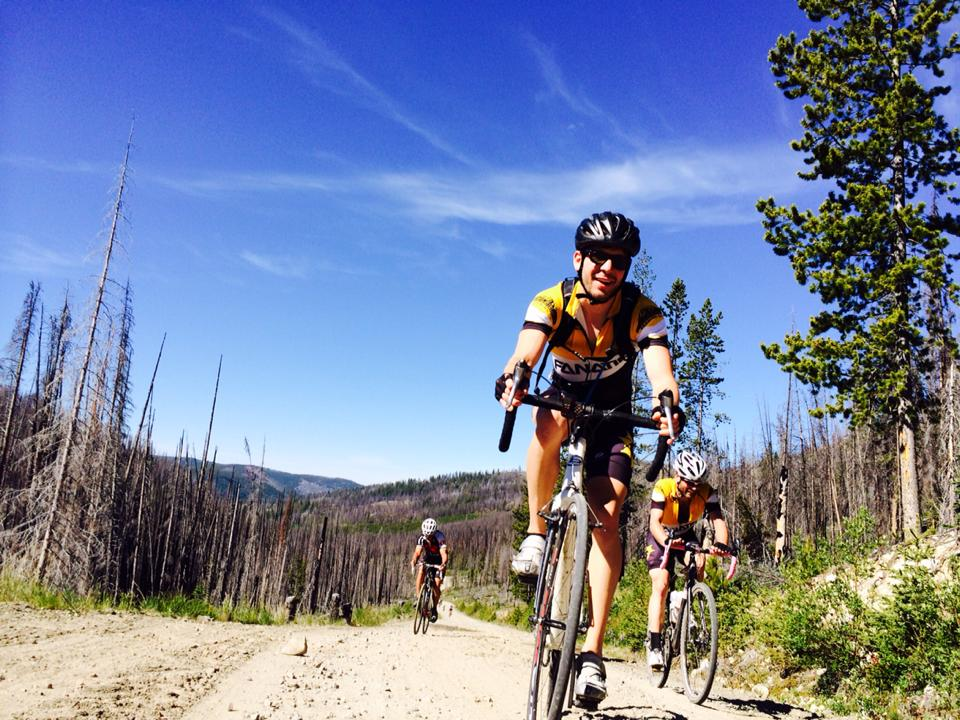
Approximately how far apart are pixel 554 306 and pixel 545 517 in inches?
56.7

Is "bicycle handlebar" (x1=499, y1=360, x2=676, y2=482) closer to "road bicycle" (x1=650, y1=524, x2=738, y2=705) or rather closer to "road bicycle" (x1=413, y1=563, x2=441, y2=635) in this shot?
"road bicycle" (x1=650, y1=524, x2=738, y2=705)

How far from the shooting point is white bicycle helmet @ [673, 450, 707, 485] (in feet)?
26.8

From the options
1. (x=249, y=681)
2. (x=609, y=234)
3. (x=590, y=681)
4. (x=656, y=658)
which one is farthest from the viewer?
(x=656, y=658)

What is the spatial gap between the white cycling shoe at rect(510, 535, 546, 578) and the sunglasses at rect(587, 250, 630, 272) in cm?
192

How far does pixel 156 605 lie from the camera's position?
15.3 meters

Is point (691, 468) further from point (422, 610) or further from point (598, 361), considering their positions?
point (422, 610)

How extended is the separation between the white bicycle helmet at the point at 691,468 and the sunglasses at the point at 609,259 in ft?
15.0

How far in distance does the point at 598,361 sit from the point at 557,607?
168cm

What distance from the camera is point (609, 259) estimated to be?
4262 mm

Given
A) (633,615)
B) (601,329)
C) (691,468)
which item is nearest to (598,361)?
(601,329)

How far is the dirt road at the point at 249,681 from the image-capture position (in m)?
5.88

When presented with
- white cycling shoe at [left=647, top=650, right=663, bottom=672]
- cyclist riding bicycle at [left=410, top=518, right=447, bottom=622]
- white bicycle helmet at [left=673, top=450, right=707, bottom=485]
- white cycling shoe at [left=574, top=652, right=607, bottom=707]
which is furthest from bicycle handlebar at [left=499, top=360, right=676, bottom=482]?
cyclist riding bicycle at [left=410, top=518, right=447, bottom=622]

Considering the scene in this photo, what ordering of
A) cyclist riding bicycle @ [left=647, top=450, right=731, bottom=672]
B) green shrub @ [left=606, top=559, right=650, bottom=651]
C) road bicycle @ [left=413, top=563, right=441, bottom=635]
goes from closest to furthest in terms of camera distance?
cyclist riding bicycle @ [left=647, top=450, right=731, bottom=672]
green shrub @ [left=606, top=559, right=650, bottom=651]
road bicycle @ [left=413, top=563, right=441, bottom=635]

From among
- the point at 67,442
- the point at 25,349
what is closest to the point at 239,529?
the point at 25,349
